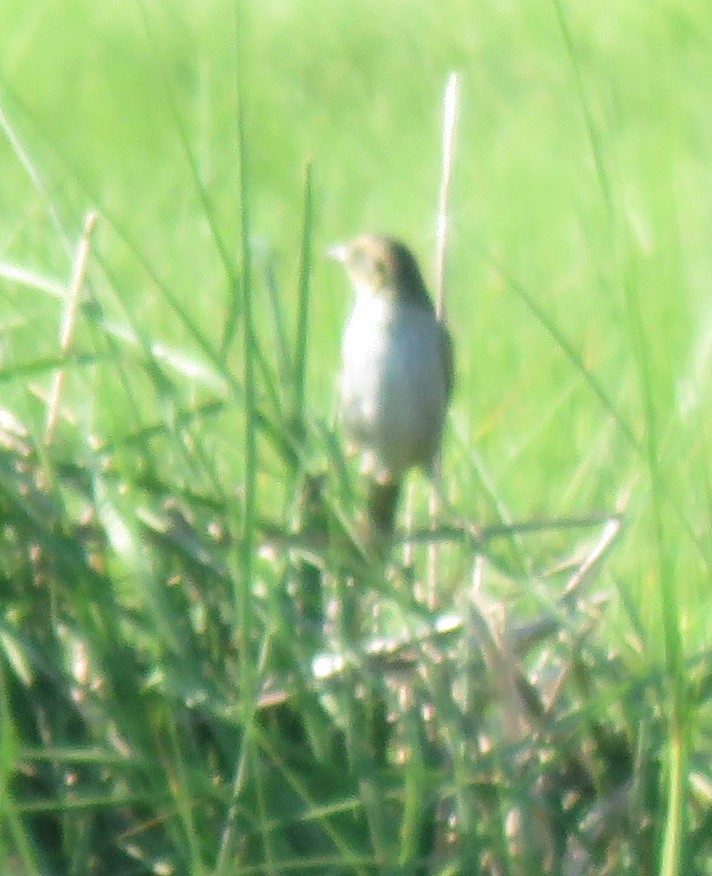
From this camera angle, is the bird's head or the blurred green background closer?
the bird's head

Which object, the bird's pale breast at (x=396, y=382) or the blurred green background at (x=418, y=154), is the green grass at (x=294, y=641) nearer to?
the blurred green background at (x=418, y=154)

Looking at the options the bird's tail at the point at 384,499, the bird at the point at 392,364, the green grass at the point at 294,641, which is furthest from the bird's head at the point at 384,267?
the green grass at the point at 294,641

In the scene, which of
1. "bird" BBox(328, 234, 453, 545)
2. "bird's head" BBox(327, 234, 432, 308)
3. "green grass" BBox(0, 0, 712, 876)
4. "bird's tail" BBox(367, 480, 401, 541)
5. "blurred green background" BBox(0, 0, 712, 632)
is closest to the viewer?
"green grass" BBox(0, 0, 712, 876)

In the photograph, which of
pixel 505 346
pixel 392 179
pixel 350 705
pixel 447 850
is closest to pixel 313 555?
pixel 350 705

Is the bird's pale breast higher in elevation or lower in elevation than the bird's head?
lower

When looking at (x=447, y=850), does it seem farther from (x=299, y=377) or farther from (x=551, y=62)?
(x=551, y=62)

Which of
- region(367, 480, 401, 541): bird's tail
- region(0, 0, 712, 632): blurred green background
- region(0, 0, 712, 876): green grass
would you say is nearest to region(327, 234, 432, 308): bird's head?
region(0, 0, 712, 632): blurred green background

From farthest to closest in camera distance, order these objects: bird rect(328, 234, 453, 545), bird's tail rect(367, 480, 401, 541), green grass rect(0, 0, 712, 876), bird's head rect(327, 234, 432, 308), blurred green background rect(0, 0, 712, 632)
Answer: blurred green background rect(0, 0, 712, 632), bird's head rect(327, 234, 432, 308), bird rect(328, 234, 453, 545), bird's tail rect(367, 480, 401, 541), green grass rect(0, 0, 712, 876)

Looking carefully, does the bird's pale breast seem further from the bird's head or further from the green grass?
the green grass
